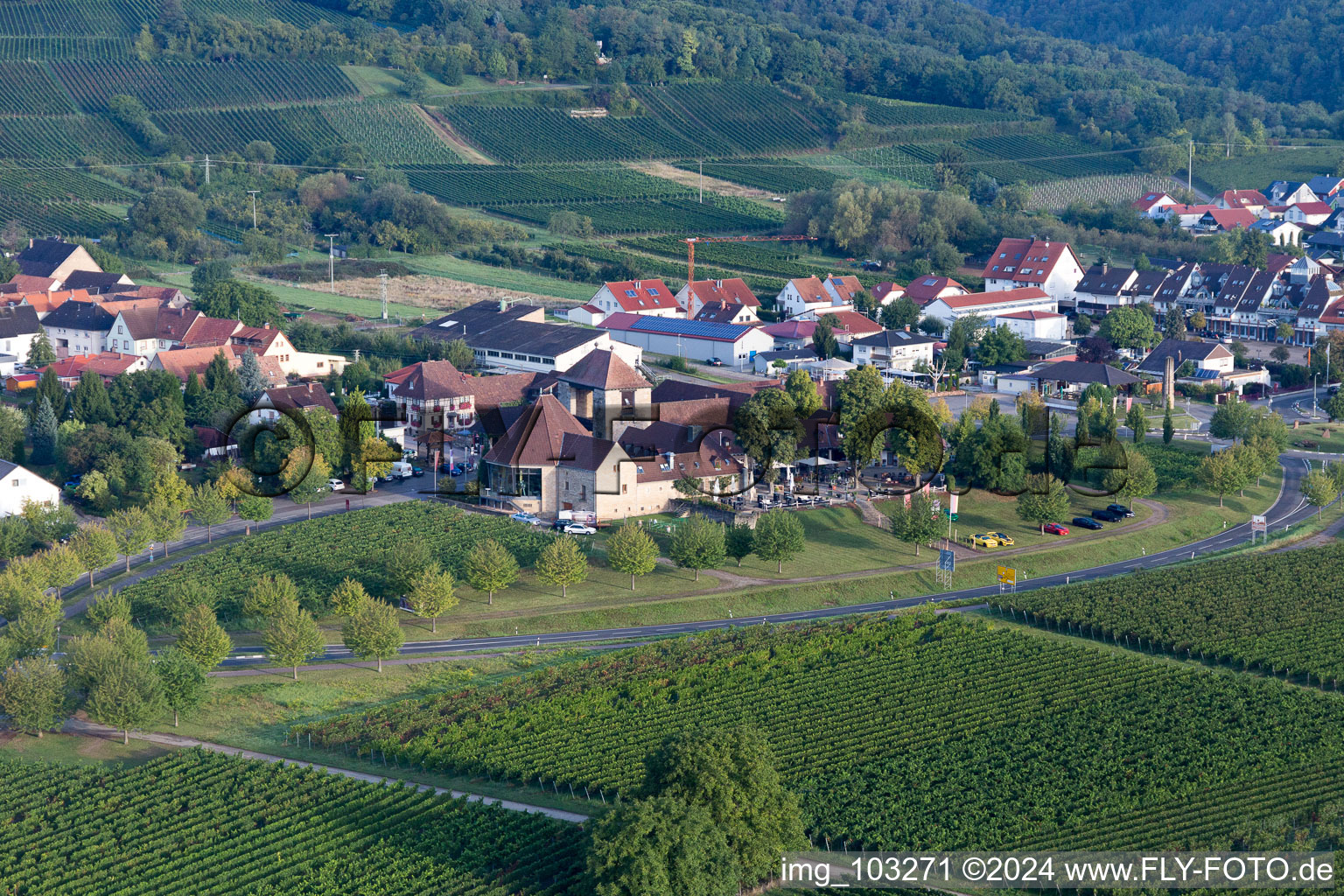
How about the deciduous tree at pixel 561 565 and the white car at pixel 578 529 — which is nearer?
the deciduous tree at pixel 561 565

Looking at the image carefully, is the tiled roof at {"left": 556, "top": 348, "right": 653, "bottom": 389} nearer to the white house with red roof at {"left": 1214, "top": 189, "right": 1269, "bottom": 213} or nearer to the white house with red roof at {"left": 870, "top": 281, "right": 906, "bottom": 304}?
the white house with red roof at {"left": 870, "top": 281, "right": 906, "bottom": 304}

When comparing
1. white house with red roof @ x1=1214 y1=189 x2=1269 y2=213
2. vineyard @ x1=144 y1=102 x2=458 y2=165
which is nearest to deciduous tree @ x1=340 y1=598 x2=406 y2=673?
vineyard @ x1=144 y1=102 x2=458 y2=165

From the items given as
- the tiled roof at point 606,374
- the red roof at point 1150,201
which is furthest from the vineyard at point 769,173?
the tiled roof at point 606,374

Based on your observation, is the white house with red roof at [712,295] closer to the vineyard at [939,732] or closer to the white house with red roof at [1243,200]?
the vineyard at [939,732]

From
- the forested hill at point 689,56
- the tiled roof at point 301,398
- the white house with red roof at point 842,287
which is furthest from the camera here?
the forested hill at point 689,56

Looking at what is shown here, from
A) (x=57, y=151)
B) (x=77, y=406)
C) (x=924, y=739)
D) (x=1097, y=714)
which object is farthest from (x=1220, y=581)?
(x=57, y=151)

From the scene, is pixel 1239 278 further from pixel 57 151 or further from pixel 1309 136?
pixel 57 151

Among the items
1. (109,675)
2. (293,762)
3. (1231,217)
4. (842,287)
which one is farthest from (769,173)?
(293,762)
